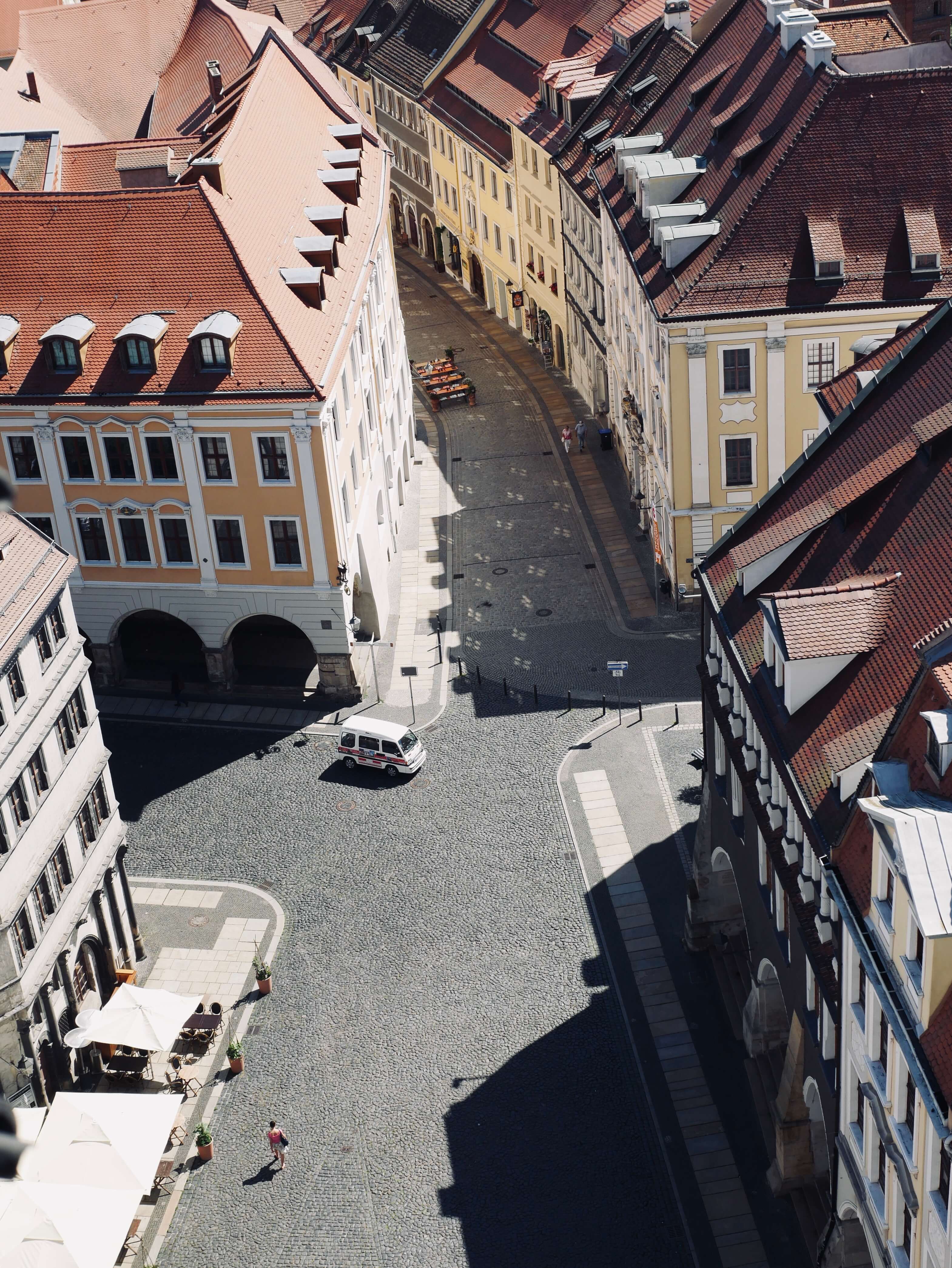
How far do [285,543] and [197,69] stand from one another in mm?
47530

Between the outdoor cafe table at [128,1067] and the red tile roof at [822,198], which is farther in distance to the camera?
the red tile roof at [822,198]

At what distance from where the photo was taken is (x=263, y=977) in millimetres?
62219

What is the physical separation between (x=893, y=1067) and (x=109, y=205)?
55.0 metres

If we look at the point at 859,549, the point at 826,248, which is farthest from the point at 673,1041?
the point at 826,248

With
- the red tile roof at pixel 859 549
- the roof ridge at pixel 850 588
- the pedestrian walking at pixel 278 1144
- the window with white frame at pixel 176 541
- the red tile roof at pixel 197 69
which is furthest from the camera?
the red tile roof at pixel 197 69

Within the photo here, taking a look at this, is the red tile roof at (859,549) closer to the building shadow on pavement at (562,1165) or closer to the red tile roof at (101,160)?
the building shadow on pavement at (562,1165)

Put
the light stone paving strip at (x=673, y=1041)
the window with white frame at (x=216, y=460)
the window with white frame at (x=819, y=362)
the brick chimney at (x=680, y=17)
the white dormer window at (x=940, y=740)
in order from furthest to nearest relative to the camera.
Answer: the brick chimney at (x=680, y=17), the window with white frame at (x=819, y=362), the window with white frame at (x=216, y=460), the light stone paving strip at (x=673, y=1041), the white dormer window at (x=940, y=740)

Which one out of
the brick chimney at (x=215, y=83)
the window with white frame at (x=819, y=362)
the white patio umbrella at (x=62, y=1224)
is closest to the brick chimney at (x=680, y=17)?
the brick chimney at (x=215, y=83)

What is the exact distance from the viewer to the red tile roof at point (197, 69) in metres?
106

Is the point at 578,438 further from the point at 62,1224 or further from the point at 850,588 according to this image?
the point at 62,1224

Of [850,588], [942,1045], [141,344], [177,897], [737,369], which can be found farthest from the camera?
[737,369]

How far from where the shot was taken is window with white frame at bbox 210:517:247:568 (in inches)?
3059

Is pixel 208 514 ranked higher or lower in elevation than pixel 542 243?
higher

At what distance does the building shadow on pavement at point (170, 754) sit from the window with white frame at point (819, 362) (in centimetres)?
2865
